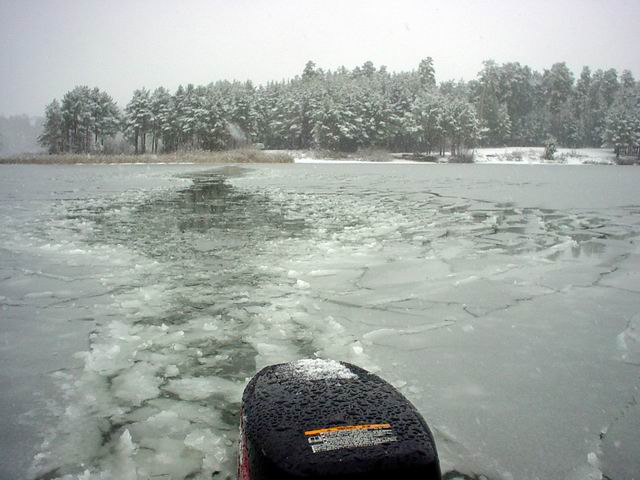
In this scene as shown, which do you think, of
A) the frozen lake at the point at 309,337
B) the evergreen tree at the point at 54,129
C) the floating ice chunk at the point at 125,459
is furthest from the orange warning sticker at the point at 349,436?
the evergreen tree at the point at 54,129

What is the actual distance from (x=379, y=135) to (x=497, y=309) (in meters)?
72.5

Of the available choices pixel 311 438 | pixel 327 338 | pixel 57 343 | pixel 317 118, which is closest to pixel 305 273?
pixel 327 338

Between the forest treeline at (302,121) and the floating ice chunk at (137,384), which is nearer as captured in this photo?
the floating ice chunk at (137,384)

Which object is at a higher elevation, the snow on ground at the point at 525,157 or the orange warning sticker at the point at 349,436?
the snow on ground at the point at 525,157

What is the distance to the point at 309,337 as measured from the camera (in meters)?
4.09

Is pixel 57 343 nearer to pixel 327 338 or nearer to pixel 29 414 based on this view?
pixel 29 414

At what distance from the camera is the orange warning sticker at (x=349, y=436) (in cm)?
168

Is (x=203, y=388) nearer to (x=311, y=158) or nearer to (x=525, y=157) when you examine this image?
(x=311, y=158)

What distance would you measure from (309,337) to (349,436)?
2.37m

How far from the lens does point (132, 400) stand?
3025 millimetres

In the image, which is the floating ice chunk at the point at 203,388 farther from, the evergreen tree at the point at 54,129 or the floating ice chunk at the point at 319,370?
the evergreen tree at the point at 54,129

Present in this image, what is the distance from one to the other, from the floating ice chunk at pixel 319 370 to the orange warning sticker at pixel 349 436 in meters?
0.48

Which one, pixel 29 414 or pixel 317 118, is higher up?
pixel 317 118

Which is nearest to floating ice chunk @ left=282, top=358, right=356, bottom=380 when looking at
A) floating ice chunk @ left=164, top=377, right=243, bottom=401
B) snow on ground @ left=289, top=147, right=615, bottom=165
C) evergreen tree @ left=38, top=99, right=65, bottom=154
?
floating ice chunk @ left=164, top=377, right=243, bottom=401
